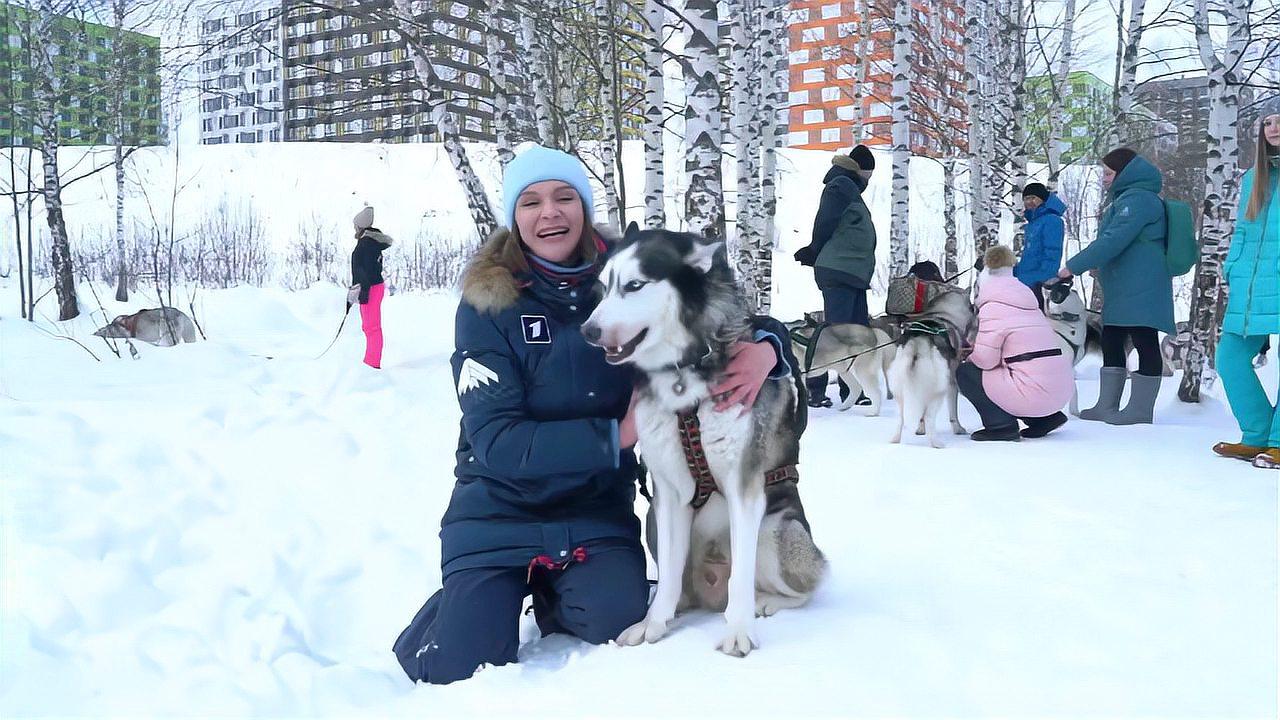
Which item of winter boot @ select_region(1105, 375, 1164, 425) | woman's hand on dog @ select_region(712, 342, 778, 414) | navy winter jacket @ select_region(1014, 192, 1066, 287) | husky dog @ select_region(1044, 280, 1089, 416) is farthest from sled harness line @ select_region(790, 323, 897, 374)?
woman's hand on dog @ select_region(712, 342, 778, 414)

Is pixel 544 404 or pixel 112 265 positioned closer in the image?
pixel 544 404

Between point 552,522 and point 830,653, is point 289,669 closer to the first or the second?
point 552,522

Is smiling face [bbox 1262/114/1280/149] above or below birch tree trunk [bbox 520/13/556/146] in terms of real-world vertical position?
below

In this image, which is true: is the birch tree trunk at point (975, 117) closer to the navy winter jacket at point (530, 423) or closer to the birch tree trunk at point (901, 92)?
the birch tree trunk at point (901, 92)

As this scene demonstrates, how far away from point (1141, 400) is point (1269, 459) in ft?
4.34

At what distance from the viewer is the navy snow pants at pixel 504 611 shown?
2008 mm

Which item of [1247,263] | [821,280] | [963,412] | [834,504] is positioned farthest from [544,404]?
[963,412]

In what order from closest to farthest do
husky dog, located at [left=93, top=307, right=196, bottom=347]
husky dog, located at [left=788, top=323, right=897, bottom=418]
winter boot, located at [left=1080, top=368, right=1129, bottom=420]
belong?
winter boot, located at [left=1080, top=368, right=1129, bottom=420] → husky dog, located at [left=788, top=323, right=897, bottom=418] → husky dog, located at [left=93, top=307, right=196, bottom=347]

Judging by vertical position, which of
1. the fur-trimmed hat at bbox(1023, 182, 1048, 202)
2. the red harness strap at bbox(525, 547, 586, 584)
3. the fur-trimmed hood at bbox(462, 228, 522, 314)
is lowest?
the red harness strap at bbox(525, 547, 586, 584)

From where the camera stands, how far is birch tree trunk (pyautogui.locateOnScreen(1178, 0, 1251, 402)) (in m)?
5.57

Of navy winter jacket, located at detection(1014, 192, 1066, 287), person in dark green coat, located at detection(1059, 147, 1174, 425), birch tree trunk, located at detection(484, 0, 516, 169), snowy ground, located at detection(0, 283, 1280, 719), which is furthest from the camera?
birch tree trunk, located at detection(484, 0, 516, 169)

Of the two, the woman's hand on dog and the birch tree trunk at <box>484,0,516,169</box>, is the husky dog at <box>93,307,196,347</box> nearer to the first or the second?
the birch tree trunk at <box>484,0,516,169</box>

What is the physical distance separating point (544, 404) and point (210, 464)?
8.47 feet

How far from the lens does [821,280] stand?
5.62 metres
